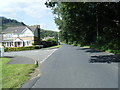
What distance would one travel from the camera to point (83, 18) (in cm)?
2984

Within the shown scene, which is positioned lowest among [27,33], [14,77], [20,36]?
[14,77]

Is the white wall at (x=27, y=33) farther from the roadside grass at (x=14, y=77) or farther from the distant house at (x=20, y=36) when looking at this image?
the roadside grass at (x=14, y=77)

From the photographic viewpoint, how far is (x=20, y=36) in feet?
171

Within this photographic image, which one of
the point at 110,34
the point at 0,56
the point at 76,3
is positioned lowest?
the point at 0,56

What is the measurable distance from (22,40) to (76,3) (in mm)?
40411

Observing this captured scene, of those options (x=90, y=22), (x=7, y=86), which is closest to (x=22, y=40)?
(x=90, y=22)

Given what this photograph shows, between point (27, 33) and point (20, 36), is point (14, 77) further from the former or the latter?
point (20, 36)

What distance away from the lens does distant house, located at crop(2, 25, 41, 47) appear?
50.3 metres

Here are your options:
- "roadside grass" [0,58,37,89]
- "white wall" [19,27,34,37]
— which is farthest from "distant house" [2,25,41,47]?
"roadside grass" [0,58,37,89]

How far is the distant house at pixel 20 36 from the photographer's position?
165 ft

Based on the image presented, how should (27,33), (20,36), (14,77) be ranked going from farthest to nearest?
(20,36)
(27,33)
(14,77)

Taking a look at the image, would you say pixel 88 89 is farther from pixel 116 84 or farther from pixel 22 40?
pixel 22 40

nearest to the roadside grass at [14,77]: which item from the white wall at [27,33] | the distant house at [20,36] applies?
the distant house at [20,36]

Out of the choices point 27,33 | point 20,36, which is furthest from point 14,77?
point 20,36
